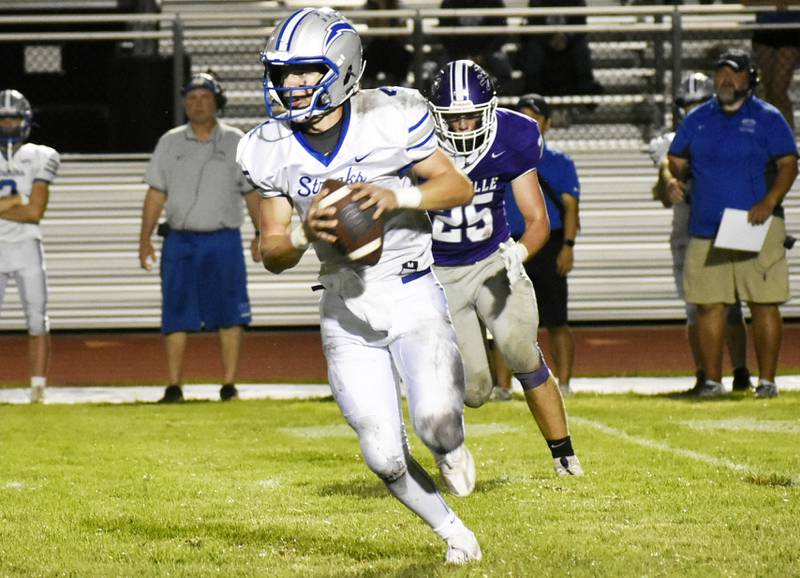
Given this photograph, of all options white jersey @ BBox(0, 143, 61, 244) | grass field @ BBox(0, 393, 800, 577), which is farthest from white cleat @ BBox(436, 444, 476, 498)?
white jersey @ BBox(0, 143, 61, 244)

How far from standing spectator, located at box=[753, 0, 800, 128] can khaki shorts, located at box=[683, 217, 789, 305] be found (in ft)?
12.6

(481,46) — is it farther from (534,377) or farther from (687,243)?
(534,377)

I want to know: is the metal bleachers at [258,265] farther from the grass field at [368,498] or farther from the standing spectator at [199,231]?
the grass field at [368,498]

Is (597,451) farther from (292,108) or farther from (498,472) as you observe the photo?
(292,108)

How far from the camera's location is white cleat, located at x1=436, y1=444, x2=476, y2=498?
5.13m

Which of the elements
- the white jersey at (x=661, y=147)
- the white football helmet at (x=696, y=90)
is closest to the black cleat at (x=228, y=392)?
the white jersey at (x=661, y=147)

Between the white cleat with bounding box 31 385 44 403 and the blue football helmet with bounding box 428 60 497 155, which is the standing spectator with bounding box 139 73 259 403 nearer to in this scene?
the white cleat with bounding box 31 385 44 403

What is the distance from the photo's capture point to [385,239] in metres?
4.62

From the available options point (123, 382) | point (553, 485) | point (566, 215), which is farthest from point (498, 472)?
point (123, 382)

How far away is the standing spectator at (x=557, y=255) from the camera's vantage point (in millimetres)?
9312

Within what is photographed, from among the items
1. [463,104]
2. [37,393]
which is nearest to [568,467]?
[463,104]

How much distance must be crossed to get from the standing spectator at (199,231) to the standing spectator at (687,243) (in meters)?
2.44

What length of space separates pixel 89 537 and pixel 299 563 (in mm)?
830

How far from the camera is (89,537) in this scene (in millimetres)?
5125
